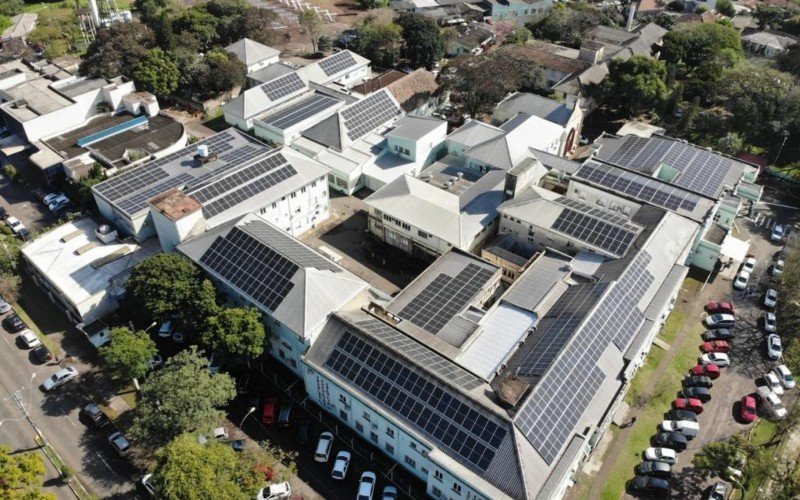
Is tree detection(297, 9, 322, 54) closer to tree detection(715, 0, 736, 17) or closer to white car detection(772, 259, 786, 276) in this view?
white car detection(772, 259, 786, 276)

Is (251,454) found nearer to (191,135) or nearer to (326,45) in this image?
(191,135)

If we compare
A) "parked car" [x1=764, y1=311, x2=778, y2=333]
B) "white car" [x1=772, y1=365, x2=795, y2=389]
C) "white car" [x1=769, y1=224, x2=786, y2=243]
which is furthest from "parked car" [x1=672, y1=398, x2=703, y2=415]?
"white car" [x1=769, y1=224, x2=786, y2=243]

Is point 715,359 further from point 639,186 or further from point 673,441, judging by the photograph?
point 639,186

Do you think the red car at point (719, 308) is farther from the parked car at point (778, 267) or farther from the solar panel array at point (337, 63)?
the solar panel array at point (337, 63)

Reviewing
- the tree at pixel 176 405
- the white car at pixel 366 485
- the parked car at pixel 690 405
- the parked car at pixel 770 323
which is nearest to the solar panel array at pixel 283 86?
the tree at pixel 176 405

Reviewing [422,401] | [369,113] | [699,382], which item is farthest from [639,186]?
[422,401]

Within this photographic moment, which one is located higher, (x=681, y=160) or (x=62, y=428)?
(x=681, y=160)
